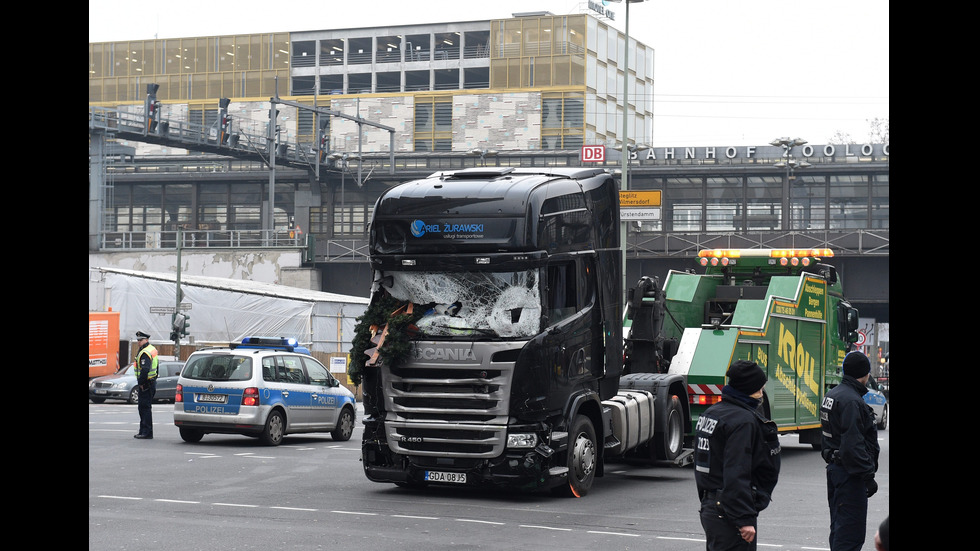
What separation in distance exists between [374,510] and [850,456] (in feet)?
18.4

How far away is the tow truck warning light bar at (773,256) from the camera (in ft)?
64.8

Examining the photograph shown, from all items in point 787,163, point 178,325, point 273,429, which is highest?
point 787,163

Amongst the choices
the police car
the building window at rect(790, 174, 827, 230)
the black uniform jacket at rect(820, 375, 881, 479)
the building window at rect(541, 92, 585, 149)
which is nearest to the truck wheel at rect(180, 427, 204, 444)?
the police car

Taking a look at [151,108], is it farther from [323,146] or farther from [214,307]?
[214,307]

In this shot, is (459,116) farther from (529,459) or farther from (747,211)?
(529,459)

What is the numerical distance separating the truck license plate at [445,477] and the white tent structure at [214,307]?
36714mm

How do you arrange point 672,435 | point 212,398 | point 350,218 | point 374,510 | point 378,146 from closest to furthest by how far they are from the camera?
point 374,510, point 672,435, point 212,398, point 350,218, point 378,146

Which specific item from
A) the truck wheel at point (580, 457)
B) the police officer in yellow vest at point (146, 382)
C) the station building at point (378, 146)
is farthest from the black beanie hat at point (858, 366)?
the station building at point (378, 146)

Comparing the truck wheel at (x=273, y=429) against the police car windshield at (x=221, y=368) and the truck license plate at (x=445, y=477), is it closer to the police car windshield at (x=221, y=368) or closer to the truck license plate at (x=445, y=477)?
the police car windshield at (x=221, y=368)

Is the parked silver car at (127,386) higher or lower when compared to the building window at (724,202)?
lower

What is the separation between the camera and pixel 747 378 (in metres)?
6.99

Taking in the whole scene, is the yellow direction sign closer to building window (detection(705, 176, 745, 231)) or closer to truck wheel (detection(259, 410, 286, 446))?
truck wheel (detection(259, 410, 286, 446))

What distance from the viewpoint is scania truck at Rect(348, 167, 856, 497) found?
12.9m

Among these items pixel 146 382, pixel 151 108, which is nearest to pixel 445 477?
pixel 146 382
